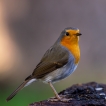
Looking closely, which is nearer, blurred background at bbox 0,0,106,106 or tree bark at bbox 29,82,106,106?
tree bark at bbox 29,82,106,106

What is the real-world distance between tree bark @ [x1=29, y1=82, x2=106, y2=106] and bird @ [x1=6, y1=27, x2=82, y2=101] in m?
0.22

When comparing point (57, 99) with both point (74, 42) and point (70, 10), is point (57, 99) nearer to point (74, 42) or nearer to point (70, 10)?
point (74, 42)

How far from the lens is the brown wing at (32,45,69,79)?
5199 millimetres

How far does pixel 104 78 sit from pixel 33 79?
14.0 ft

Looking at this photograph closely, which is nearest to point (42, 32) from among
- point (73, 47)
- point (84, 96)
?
point (73, 47)

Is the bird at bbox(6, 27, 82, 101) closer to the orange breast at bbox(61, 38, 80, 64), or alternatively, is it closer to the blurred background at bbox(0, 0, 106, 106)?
the orange breast at bbox(61, 38, 80, 64)

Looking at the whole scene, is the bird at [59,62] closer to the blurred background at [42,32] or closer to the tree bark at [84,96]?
the tree bark at [84,96]

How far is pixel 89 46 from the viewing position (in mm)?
9766

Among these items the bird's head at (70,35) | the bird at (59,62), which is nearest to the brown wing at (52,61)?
the bird at (59,62)

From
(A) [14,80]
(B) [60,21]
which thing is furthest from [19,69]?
(B) [60,21]

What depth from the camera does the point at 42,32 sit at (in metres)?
9.98

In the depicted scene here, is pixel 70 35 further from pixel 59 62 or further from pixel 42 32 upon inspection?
pixel 42 32

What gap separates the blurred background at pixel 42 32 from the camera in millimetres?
9695

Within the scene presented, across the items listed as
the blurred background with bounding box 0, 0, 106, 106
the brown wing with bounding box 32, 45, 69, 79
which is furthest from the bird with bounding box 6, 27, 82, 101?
the blurred background with bounding box 0, 0, 106, 106
